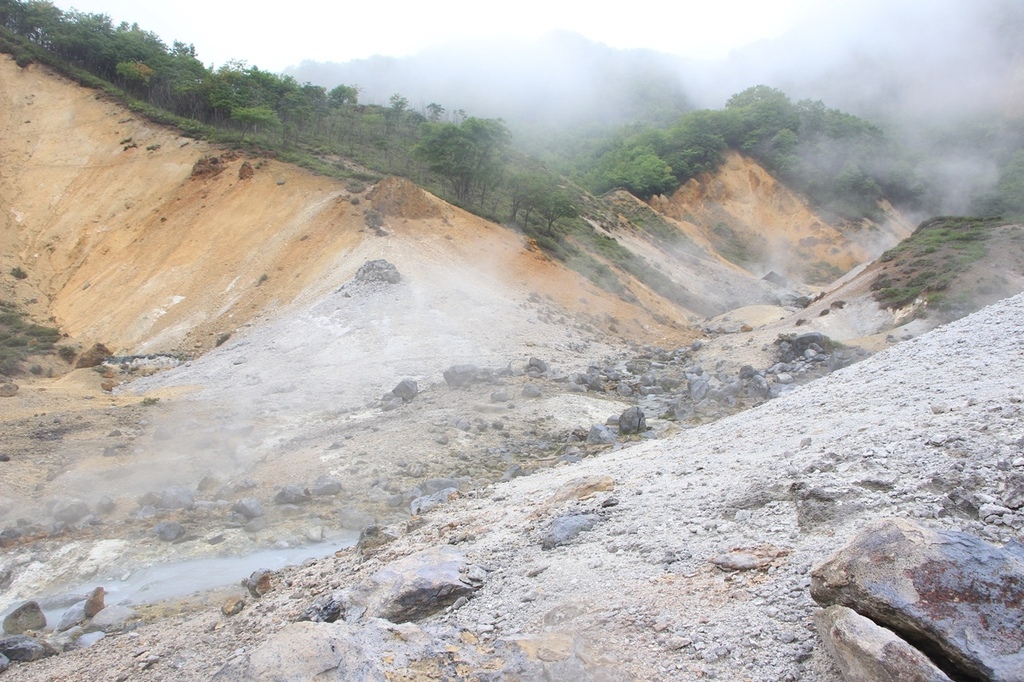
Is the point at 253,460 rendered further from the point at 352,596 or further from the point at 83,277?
the point at 83,277

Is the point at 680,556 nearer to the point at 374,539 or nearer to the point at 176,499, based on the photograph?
the point at 374,539

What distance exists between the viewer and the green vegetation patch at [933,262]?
25.5 metres

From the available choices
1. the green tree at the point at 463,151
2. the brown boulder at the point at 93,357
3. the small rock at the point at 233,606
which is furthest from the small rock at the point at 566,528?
the green tree at the point at 463,151

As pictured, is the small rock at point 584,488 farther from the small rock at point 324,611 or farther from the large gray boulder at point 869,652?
the large gray boulder at point 869,652

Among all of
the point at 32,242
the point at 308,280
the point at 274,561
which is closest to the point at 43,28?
the point at 32,242

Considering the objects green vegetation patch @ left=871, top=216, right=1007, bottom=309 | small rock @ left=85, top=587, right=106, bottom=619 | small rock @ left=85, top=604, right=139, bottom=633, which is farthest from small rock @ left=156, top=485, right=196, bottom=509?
green vegetation patch @ left=871, top=216, right=1007, bottom=309

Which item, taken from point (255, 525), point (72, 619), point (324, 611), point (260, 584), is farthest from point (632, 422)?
point (72, 619)

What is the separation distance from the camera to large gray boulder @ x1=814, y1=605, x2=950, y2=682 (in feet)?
14.2

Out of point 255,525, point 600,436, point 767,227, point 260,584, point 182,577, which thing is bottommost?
point 182,577

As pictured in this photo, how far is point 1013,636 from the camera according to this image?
442 cm

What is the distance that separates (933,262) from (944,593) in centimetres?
2786

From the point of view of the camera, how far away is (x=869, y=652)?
454 centimetres

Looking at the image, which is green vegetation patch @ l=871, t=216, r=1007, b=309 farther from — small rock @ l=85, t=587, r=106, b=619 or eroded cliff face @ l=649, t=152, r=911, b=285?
eroded cliff face @ l=649, t=152, r=911, b=285

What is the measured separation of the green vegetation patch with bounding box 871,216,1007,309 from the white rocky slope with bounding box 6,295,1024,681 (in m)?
16.0
